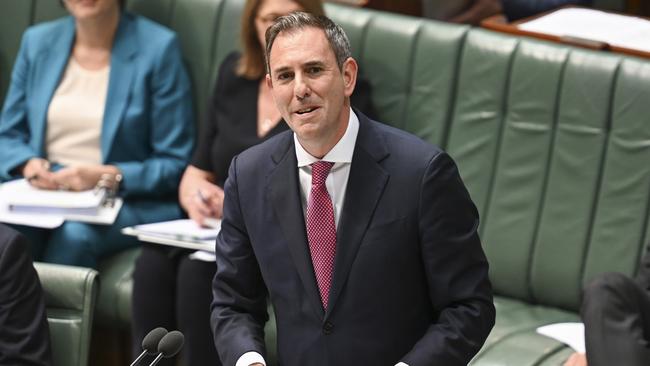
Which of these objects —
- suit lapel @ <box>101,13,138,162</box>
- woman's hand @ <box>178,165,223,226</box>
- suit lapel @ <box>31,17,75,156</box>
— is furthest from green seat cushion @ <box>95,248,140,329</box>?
suit lapel @ <box>31,17,75,156</box>

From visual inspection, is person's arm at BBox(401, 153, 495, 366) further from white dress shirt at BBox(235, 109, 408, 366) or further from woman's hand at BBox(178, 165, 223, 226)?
woman's hand at BBox(178, 165, 223, 226)

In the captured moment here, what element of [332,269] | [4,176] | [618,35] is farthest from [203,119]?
[332,269]

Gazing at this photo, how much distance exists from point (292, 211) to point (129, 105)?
1.82 metres

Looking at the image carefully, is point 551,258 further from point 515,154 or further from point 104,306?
point 104,306

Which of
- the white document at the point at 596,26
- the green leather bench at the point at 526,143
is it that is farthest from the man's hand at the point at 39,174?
the white document at the point at 596,26

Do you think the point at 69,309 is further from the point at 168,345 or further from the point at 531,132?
the point at 531,132

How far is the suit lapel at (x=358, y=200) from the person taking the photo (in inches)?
109

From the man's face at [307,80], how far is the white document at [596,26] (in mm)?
1689


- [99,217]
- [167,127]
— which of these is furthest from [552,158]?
[99,217]

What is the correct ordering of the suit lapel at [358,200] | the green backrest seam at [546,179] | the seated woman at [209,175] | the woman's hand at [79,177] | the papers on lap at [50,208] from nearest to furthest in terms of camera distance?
the suit lapel at [358,200] < the seated woman at [209,175] < the green backrest seam at [546,179] < the papers on lap at [50,208] < the woman's hand at [79,177]

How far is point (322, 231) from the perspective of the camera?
2803mm

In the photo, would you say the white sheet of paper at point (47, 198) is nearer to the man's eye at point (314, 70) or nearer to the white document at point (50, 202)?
the white document at point (50, 202)

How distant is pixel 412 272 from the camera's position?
2768 mm

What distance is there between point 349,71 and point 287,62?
5.6 inches
